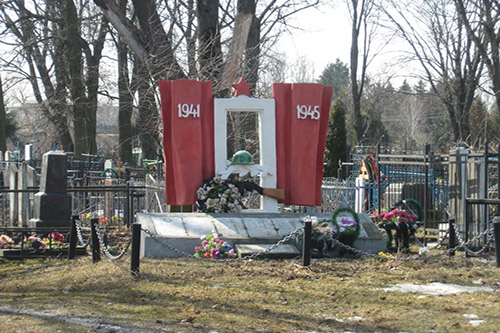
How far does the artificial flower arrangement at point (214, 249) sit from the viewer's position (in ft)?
38.9

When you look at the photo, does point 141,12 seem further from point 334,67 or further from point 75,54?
point 334,67

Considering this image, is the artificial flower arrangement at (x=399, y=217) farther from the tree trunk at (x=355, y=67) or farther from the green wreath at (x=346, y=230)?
the tree trunk at (x=355, y=67)

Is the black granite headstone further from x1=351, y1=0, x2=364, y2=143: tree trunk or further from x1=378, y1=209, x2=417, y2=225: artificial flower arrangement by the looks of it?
x1=351, y1=0, x2=364, y2=143: tree trunk

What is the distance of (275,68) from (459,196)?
13.4 metres

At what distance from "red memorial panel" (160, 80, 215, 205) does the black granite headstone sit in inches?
95.8

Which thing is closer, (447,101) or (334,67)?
(447,101)

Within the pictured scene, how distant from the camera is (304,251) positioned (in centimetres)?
1070

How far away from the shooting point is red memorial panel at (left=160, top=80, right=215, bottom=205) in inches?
580

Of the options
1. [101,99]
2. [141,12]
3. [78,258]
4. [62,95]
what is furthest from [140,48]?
[101,99]

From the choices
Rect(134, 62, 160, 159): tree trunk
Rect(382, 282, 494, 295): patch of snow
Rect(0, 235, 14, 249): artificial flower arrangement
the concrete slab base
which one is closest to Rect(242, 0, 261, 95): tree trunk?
Rect(134, 62, 160, 159): tree trunk

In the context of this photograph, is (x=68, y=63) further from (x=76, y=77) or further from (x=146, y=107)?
(x=146, y=107)

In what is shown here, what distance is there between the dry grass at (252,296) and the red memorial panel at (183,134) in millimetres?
3268

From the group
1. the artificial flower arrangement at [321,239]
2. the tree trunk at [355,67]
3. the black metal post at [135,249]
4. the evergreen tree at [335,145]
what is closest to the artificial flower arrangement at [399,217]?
the artificial flower arrangement at [321,239]

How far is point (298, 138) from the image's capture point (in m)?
15.3
